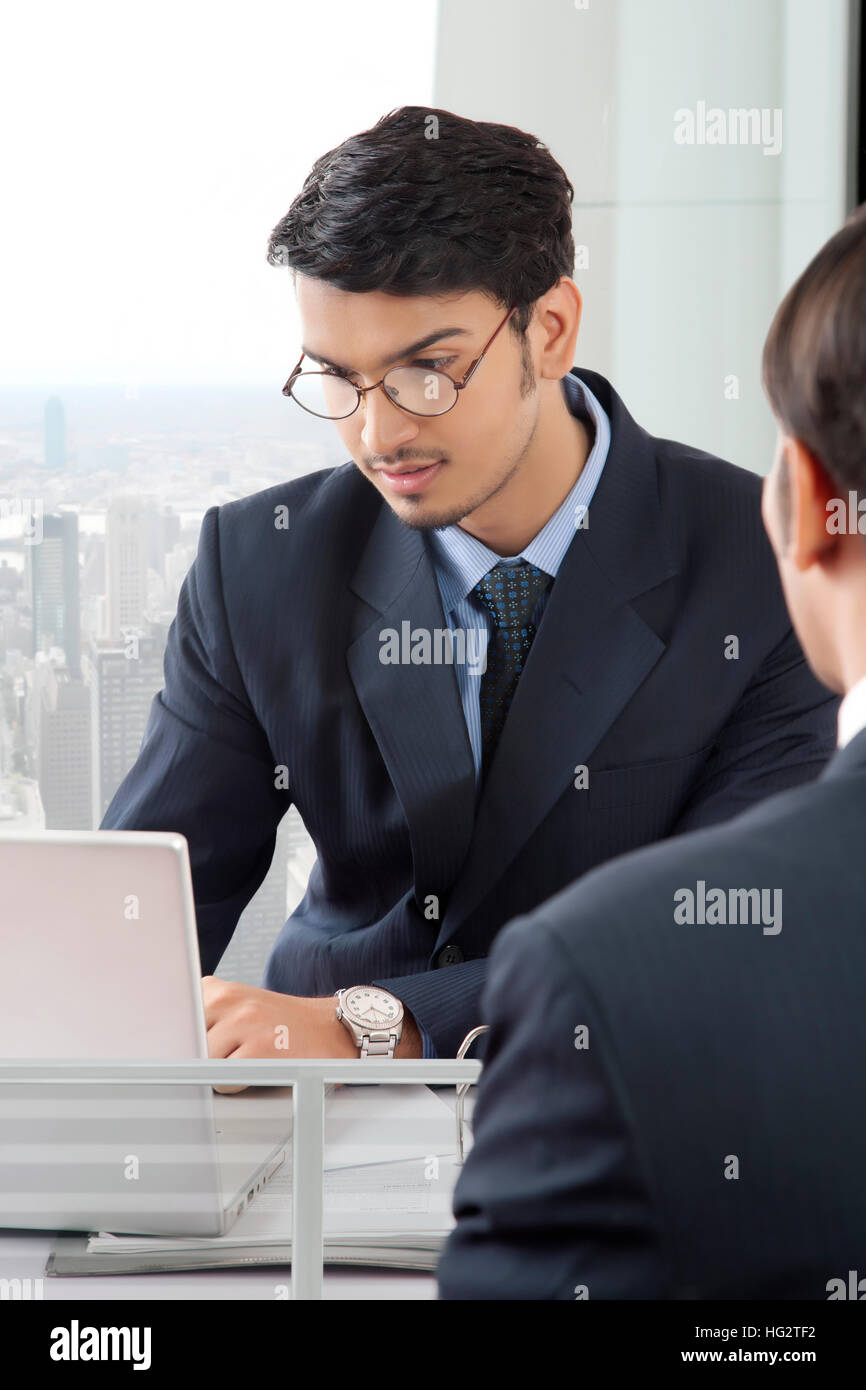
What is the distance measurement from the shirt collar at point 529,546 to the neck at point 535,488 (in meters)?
0.01

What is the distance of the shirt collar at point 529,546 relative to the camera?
1.70 meters

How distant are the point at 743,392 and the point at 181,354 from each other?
3.73 feet

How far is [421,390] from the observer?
1554mm

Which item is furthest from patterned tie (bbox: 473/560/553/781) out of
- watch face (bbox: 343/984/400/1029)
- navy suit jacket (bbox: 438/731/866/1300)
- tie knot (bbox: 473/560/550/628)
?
navy suit jacket (bbox: 438/731/866/1300)

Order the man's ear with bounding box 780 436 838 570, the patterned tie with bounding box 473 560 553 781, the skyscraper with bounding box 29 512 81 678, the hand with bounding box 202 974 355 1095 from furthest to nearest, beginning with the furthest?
the skyscraper with bounding box 29 512 81 678, the patterned tie with bounding box 473 560 553 781, the hand with bounding box 202 974 355 1095, the man's ear with bounding box 780 436 838 570

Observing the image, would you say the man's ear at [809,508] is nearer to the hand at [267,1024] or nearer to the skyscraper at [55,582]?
the hand at [267,1024]

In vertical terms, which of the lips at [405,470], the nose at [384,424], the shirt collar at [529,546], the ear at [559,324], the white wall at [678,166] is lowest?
the shirt collar at [529,546]

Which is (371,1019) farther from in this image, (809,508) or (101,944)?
(809,508)

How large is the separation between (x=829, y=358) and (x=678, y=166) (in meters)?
2.28

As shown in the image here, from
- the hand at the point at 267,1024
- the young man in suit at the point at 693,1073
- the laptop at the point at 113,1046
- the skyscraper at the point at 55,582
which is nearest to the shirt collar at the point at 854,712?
the young man in suit at the point at 693,1073

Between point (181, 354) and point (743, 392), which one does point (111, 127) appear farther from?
point (743, 392)

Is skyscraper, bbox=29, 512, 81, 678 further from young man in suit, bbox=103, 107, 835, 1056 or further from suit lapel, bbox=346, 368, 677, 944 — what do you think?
suit lapel, bbox=346, 368, 677, 944

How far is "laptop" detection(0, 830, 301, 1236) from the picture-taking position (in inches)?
36.3
